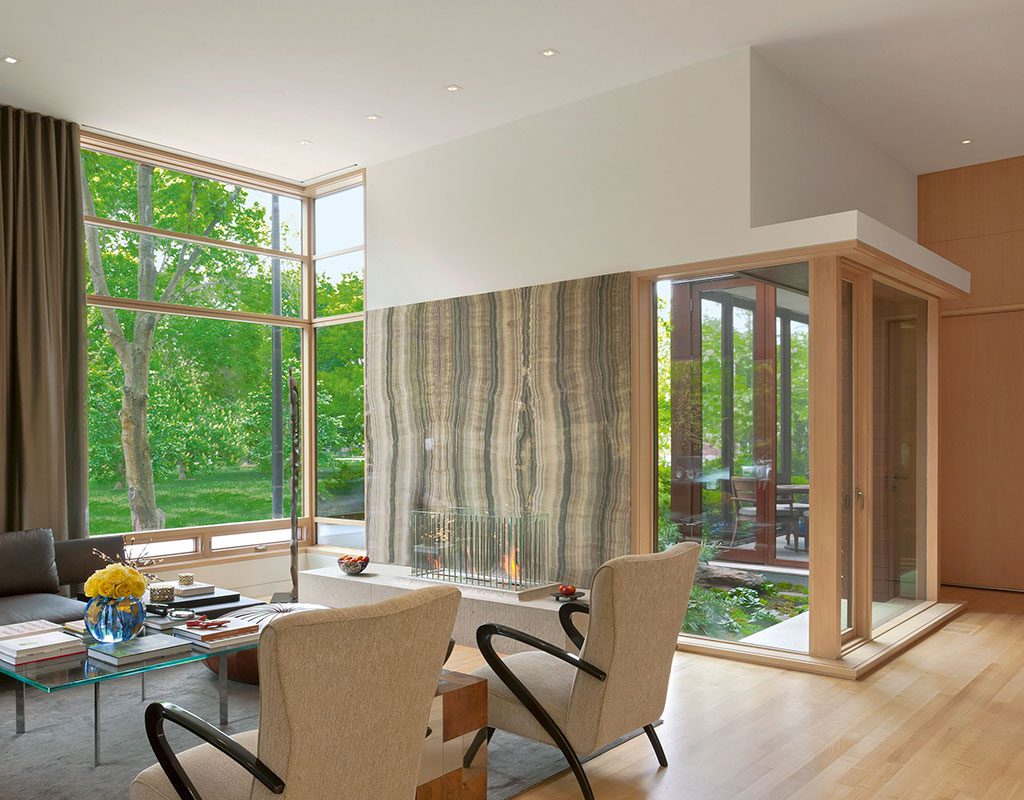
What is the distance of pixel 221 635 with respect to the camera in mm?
3736

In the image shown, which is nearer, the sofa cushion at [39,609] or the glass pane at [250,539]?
the sofa cushion at [39,609]

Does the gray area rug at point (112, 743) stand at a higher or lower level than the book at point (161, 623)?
lower

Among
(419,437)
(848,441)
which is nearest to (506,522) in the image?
(419,437)

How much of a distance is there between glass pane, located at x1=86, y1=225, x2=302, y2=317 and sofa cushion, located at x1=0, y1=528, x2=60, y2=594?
6.48 feet

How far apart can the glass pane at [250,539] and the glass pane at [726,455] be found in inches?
142

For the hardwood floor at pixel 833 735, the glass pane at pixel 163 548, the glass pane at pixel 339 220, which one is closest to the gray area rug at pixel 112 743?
the hardwood floor at pixel 833 735

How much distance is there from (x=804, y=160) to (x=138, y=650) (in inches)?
185

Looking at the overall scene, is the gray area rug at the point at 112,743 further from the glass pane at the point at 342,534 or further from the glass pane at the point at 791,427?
the glass pane at the point at 342,534

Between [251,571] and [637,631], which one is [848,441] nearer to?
[637,631]

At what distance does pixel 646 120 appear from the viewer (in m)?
5.45

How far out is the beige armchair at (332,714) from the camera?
2102 millimetres

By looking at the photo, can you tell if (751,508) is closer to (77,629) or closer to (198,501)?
(77,629)

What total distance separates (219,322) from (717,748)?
17.4ft

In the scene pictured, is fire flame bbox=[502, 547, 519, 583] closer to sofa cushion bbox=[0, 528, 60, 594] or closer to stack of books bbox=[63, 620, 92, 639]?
stack of books bbox=[63, 620, 92, 639]
